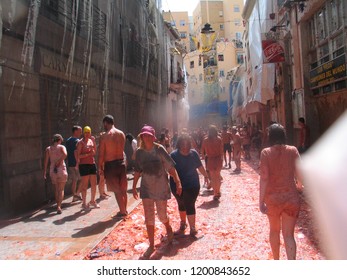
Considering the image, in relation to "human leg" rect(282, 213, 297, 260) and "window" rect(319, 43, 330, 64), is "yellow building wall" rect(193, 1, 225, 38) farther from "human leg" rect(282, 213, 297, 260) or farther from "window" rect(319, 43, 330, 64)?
"human leg" rect(282, 213, 297, 260)

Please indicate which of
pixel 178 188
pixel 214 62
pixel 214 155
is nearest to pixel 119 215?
pixel 178 188

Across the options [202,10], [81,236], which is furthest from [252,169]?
[202,10]

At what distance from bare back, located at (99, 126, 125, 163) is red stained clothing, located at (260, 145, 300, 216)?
10.4 ft

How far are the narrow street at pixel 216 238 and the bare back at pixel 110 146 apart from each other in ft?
3.79

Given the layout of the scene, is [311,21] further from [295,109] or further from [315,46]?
[295,109]

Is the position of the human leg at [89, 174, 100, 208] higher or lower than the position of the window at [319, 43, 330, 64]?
lower

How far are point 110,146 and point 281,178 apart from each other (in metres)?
3.38

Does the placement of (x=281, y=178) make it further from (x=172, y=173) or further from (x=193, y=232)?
(x=193, y=232)

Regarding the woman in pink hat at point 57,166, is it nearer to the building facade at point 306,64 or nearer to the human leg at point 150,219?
the human leg at point 150,219

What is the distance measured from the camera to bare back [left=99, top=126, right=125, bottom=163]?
6.23m

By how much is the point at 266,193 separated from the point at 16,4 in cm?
584

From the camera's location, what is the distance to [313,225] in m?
5.63

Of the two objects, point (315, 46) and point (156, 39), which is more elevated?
point (156, 39)

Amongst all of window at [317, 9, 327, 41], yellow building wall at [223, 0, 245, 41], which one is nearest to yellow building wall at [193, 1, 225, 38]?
yellow building wall at [223, 0, 245, 41]
